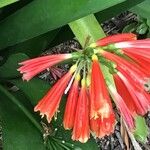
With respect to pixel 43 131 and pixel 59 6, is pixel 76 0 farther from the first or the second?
pixel 43 131

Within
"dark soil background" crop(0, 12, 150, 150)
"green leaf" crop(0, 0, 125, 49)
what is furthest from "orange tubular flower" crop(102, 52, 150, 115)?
"dark soil background" crop(0, 12, 150, 150)

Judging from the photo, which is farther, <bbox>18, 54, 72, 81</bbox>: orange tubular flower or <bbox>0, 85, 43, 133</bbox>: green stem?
<bbox>0, 85, 43, 133</bbox>: green stem

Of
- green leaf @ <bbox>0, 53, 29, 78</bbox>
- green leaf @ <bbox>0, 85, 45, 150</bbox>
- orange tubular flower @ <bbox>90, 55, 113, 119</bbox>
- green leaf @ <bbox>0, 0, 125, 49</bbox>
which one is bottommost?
green leaf @ <bbox>0, 85, 45, 150</bbox>

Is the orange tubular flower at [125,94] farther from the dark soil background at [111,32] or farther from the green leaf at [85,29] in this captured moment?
the dark soil background at [111,32]

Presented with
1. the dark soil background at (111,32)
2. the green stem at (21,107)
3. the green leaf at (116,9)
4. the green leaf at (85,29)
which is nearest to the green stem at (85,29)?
the green leaf at (85,29)

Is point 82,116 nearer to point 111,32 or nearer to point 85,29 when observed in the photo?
point 85,29

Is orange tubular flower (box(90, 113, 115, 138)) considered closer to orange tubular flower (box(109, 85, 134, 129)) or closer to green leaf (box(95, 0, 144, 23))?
orange tubular flower (box(109, 85, 134, 129))

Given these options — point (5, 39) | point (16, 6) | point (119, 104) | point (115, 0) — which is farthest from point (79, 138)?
point (16, 6)
